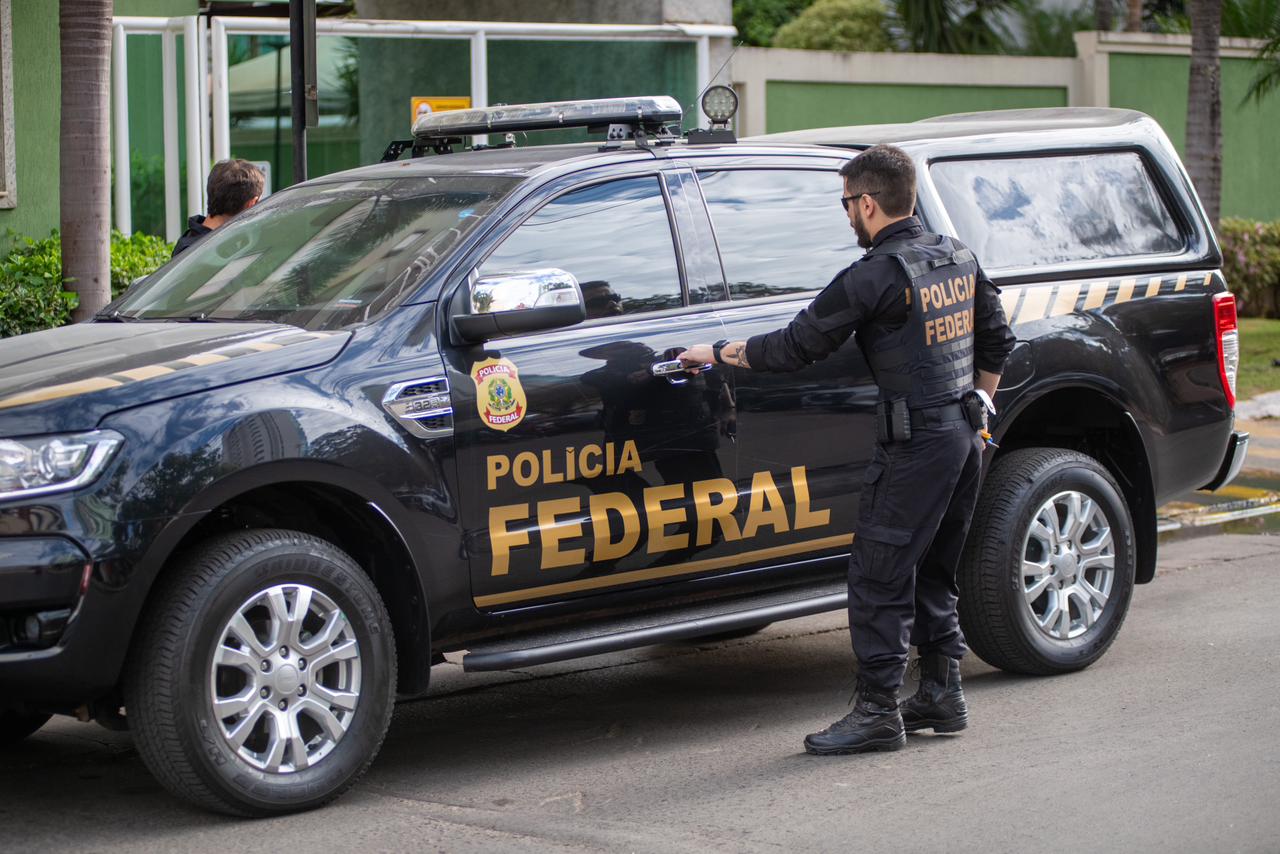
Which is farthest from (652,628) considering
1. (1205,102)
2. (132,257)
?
(1205,102)

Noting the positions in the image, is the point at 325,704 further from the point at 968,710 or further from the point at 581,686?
the point at 968,710

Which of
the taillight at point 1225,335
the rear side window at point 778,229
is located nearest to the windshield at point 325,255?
the rear side window at point 778,229

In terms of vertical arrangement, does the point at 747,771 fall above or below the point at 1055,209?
below

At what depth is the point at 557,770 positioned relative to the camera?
5.44 m

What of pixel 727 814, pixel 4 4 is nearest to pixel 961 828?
pixel 727 814

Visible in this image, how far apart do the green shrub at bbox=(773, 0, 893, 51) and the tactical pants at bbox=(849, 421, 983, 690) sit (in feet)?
82.7

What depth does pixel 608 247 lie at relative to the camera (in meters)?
5.61

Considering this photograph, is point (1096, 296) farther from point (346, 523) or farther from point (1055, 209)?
point (346, 523)

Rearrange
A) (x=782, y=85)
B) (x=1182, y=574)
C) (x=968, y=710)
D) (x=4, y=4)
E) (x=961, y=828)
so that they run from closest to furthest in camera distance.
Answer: (x=961, y=828)
(x=968, y=710)
(x=1182, y=574)
(x=4, y=4)
(x=782, y=85)

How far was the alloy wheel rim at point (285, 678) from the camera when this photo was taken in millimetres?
4707

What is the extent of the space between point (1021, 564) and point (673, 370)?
1592mm

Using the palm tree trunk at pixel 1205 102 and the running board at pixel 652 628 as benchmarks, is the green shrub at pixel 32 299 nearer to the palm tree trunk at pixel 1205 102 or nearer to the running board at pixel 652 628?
the running board at pixel 652 628

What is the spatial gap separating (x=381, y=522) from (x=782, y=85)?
13.8 metres

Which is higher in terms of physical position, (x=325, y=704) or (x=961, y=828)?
(x=325, y=704)
